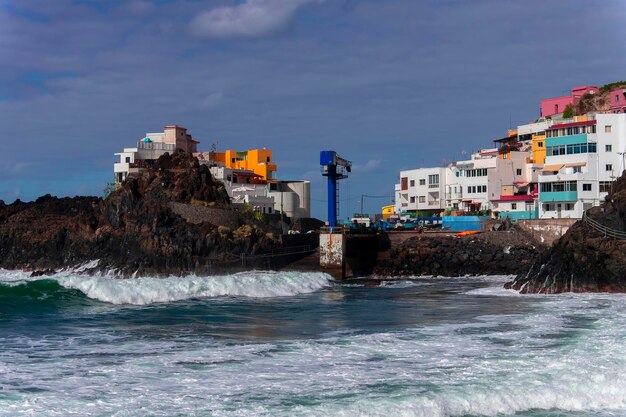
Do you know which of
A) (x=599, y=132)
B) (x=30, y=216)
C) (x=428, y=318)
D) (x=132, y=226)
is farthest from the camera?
(x=599, y=132)

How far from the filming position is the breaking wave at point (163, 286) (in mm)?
33812

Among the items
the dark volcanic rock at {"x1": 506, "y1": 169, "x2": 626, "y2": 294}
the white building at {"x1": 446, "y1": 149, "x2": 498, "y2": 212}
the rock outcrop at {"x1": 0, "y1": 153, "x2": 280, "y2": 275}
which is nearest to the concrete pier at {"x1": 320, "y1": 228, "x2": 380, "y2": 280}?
the rock outcrop at {"x1": 0, "y1": 153, "x2": 280, "y2": 275}

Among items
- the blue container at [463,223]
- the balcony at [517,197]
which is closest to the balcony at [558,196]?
the balcony at [517,197]

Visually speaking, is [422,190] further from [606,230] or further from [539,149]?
[606,230]

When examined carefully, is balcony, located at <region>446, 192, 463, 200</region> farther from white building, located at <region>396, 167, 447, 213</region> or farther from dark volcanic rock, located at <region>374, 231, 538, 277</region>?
dark volcanic rock, located at <region>374, 231, 538, 277</region>

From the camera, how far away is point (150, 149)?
2525 inches

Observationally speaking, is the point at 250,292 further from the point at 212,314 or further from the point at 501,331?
the point at 501,331

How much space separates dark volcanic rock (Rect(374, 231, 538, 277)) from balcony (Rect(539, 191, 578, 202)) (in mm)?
7462

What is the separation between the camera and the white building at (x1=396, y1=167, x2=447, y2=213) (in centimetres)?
7294

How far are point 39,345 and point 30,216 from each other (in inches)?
1420

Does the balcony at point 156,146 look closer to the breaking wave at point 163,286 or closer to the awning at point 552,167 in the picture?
the breaking wave at point 163,286

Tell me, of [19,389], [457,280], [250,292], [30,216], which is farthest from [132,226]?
[19,389]

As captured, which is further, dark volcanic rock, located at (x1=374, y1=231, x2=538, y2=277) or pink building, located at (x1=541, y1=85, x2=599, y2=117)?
pink building, located at (x1=541, y1=85, x2=599, y2=117)

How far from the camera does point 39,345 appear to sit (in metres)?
21.3
